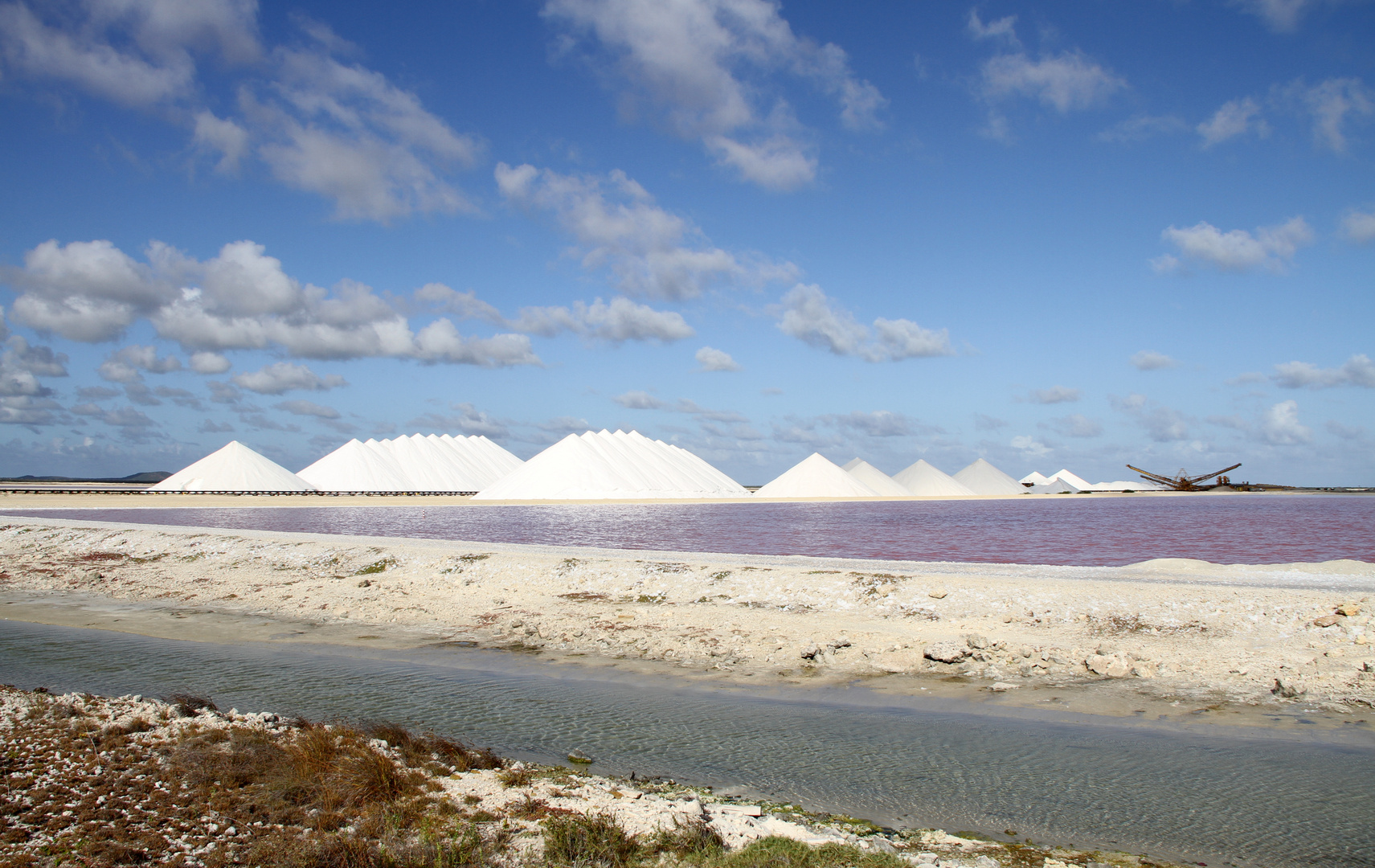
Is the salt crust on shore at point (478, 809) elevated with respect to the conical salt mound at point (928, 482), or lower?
lower

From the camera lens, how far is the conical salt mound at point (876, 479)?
73312 mm

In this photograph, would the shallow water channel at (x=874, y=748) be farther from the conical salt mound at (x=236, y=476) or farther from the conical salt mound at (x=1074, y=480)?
the conical salt mound at (x=1074, y=480)

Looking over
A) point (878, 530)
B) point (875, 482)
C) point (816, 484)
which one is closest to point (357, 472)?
point (816, 484)

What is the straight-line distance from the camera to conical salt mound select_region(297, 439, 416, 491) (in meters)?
76.6

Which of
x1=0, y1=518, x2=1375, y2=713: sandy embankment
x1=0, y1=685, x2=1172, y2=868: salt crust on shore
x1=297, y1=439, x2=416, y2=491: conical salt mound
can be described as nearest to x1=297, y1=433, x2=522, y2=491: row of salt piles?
x1=297, y1=439, x2=416, y2=491: conical salt mound

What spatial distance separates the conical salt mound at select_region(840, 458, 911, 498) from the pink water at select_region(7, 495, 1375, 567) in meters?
32.4

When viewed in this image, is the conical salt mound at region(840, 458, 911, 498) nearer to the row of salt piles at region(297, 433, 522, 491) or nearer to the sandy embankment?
the row of salt piles at region(297, 433, 522, 491)

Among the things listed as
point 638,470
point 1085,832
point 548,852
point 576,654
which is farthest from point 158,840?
point 638,470

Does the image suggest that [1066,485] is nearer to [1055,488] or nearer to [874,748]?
[1055,488]

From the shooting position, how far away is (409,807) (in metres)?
4.23

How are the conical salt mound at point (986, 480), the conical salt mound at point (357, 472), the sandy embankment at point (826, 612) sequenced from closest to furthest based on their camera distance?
the sandy embankment at point (826, 612), the conical salt mound at point (357, 472), the conical salt mound at point (986, 480)

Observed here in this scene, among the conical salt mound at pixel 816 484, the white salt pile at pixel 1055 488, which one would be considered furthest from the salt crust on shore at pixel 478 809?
the white salt pile at pixel 1055 488

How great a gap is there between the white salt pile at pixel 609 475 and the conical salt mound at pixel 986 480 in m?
29.2

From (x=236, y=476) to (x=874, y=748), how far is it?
228ft
